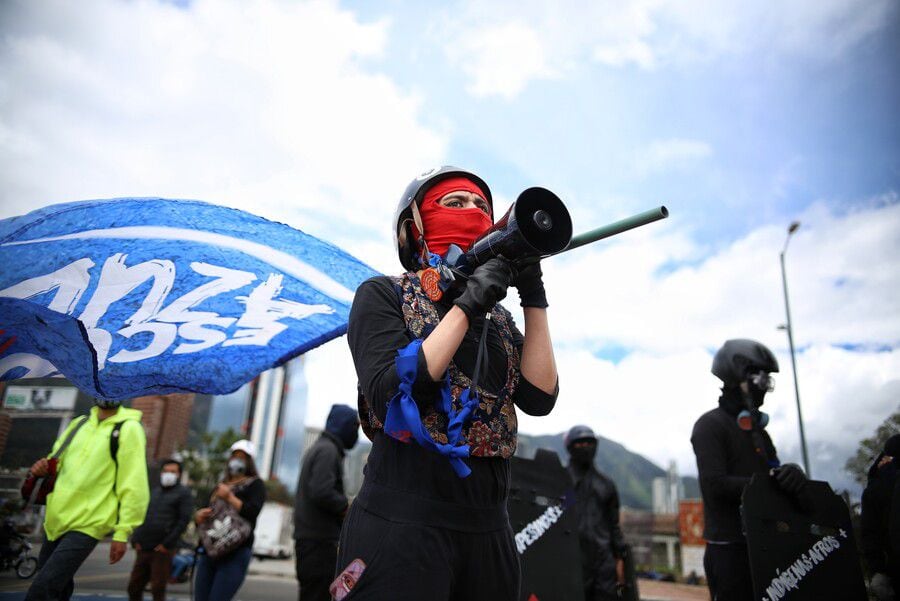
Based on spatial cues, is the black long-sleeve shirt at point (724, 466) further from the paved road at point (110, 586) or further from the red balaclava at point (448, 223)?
the paved road at point (110, 586)

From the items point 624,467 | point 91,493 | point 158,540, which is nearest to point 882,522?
point 91,493

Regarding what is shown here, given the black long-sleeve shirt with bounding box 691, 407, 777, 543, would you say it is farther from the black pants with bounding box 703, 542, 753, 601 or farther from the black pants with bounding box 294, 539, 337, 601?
the black pants with bounding box 294, 539, 337, 601

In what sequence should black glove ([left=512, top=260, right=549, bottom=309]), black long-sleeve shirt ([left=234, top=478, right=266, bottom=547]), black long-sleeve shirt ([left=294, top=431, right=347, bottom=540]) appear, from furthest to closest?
black long-sleeve shirt ([left=234, top=478, right=266, bottom=547])
black long-sleeve shirt ([left=294, top=431, right=347, bottom=540])
black glove ([left=512, top=260, right=549, bottom=309])

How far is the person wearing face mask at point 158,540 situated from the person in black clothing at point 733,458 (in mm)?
5360

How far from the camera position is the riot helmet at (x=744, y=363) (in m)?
3.91

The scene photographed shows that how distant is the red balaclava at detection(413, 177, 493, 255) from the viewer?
82.0 inches

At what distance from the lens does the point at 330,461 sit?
5.14m

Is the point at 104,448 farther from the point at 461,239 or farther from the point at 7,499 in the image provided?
the point at 7,499

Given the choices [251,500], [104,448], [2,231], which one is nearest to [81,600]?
[251,500]

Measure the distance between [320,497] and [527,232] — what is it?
12.5 ft

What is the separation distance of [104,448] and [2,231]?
1.80 m

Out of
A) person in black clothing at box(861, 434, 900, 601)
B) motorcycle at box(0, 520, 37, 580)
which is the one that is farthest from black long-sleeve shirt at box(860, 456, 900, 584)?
motorcycle at box(0, 520, 37, 580)

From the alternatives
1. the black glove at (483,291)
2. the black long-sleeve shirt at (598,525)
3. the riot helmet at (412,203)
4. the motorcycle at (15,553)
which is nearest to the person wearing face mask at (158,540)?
the motorcycle at (15,553)

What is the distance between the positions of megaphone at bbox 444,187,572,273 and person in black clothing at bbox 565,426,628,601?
3.76 metres
